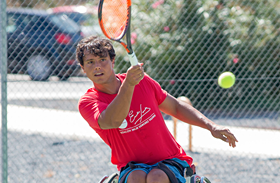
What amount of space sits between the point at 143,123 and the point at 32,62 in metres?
3.54

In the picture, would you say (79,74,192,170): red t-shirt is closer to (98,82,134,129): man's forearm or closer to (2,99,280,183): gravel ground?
(98,82,134,129): man's forearm

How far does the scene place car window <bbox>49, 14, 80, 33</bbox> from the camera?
7.34 metres

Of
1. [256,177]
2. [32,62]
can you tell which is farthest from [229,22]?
Result: [32,62]

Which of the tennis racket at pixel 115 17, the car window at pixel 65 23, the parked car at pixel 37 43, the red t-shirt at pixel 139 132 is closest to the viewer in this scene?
the tennis racket at pixel 115 17

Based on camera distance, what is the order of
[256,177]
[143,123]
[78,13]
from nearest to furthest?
[143,123] < [256,177] < [78,13]

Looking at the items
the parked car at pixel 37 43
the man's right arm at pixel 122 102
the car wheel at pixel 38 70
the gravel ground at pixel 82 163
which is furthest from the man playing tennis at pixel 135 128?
the car wheel at pixel 38 70

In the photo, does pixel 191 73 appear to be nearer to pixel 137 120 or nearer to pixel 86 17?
pixel 86 17

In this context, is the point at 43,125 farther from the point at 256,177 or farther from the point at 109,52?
the point at 109,52

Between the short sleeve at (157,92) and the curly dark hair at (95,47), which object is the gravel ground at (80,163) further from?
the curly dark hair at (95,47)

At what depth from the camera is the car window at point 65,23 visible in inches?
289

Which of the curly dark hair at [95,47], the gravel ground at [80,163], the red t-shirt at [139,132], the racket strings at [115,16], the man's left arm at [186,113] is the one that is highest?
the racket strings at [115,16]

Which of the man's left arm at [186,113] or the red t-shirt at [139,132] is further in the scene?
the man's left arm at [186,113]

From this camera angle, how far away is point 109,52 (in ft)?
7.83

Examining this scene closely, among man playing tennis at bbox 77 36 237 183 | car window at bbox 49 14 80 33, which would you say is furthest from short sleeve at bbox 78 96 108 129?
car window at bbox 49 14 80 33
